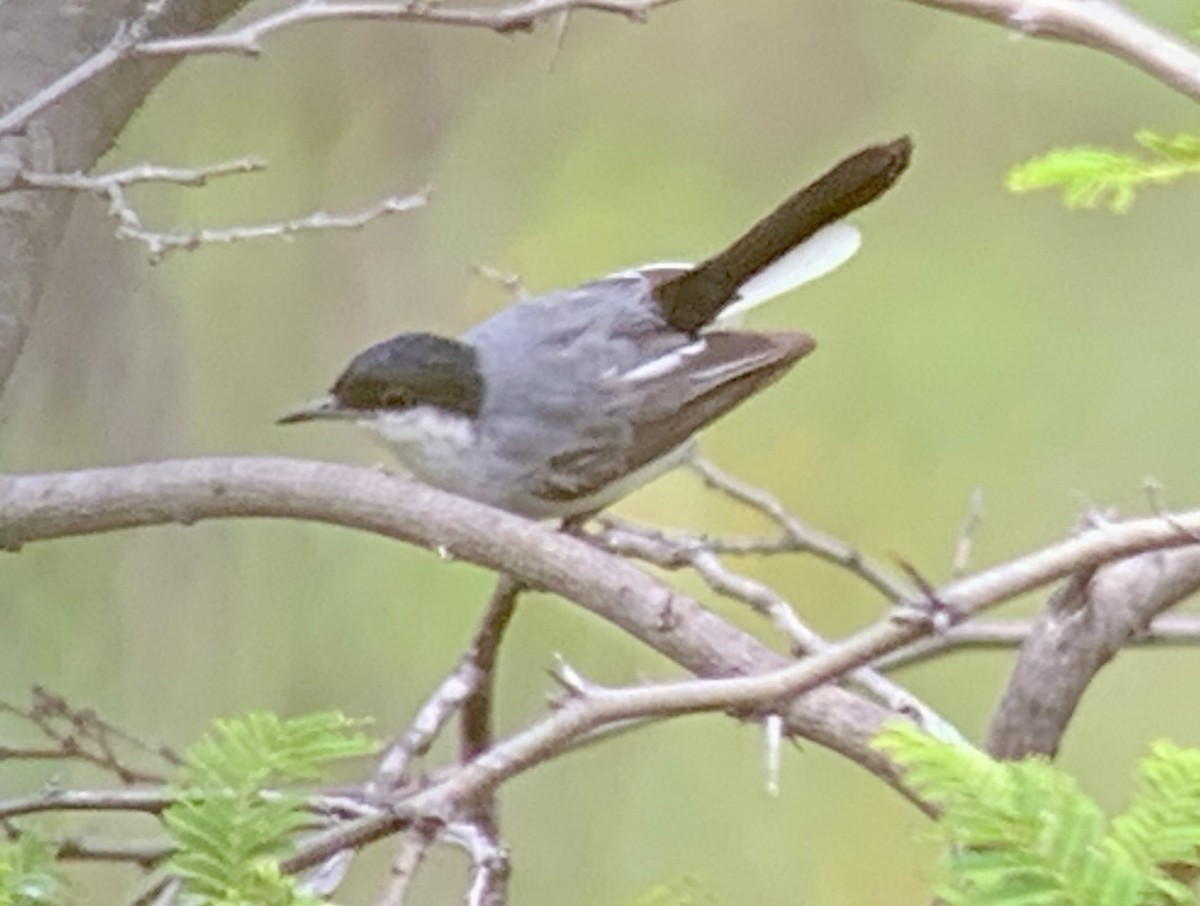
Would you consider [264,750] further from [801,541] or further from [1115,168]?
[801,541]

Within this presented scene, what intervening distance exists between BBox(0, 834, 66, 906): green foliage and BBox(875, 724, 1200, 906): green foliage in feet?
0.87

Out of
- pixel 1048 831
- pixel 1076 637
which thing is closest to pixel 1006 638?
pixel 1076 637

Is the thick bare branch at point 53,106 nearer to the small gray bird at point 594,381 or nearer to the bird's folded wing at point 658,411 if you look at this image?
the small gray bird at point 594,381

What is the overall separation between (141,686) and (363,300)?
0.43m

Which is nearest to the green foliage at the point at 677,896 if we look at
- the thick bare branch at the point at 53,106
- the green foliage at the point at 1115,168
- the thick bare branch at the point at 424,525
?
the thick bare branch at the point at 424,525

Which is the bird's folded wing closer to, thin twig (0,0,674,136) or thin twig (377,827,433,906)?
thin twig (0,0,674,136)

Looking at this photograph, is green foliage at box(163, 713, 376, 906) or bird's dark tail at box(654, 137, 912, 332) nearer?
green foliage at box(163, 713, 376, 906)

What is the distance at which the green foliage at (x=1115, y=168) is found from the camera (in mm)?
615

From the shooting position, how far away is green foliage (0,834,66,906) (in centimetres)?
48

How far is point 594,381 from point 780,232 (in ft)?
0.53

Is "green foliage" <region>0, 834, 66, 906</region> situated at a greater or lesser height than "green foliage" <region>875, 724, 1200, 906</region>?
lesser

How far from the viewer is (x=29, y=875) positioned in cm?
50

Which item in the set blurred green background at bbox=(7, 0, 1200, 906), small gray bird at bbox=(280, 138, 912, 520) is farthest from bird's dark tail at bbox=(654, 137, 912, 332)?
blurred green background at bbox=(7, 0, 1200, 906)

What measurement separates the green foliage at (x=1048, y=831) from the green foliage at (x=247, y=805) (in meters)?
0.18
